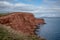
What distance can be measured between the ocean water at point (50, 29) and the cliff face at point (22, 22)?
0.09m

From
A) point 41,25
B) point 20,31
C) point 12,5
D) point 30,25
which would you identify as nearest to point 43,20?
point 41,25

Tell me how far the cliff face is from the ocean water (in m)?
0.09

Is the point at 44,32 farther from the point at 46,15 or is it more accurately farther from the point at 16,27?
the point at 16,27

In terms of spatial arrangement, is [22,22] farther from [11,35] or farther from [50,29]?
[50,29]

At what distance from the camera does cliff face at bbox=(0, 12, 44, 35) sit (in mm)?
1856

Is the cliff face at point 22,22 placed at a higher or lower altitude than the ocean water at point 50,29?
higher

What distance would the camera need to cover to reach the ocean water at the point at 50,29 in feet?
6.10

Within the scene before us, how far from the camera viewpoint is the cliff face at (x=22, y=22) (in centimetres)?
186

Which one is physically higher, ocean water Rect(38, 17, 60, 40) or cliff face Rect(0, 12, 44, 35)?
cliff face Rect(0, 12, 44, 35)

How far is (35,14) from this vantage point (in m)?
1.89

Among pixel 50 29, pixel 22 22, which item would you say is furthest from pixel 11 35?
pixel 50 29

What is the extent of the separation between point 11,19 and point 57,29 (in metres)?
0.70

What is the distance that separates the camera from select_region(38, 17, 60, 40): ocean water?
6.10 ft

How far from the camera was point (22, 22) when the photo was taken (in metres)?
1.87
